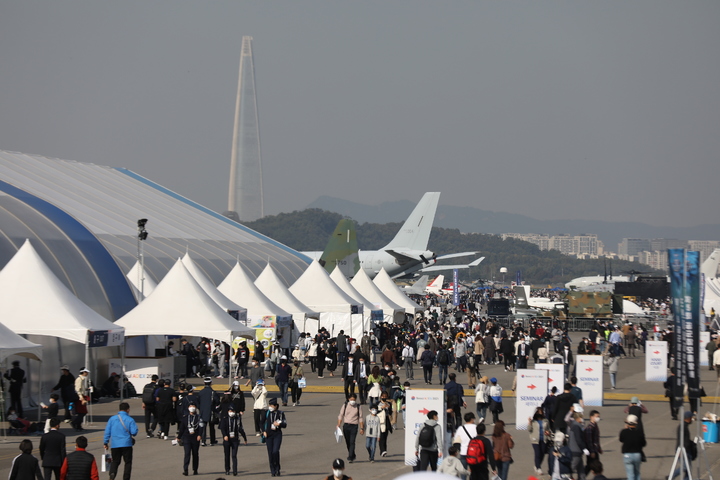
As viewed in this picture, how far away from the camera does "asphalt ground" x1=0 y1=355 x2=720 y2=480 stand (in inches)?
599

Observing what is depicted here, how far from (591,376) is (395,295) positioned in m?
25.3

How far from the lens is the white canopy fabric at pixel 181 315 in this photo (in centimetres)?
2570

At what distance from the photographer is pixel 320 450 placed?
687 inches

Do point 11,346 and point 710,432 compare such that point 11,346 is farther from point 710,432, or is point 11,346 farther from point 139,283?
point 139,283

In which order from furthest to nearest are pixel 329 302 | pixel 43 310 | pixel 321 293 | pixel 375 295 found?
pixel 375 295 → pixel 321 293 → pixel 329 302 → pixel 43 310

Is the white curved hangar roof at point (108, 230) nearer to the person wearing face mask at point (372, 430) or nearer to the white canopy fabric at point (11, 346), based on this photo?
the white canopy fabric at point (11, 346)

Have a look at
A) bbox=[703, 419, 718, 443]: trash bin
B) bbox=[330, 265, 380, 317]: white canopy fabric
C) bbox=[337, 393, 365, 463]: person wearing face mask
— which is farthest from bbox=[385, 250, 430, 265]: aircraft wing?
bbox=[337, 393, 365, 463]: person wearing face mask

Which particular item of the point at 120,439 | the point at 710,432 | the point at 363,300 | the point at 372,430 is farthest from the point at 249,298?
the point at 120,439

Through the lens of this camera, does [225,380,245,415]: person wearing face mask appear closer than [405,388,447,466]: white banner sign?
No

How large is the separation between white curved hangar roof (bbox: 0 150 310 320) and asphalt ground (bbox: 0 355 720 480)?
244 inches

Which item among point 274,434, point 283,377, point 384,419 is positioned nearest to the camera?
point 274,434

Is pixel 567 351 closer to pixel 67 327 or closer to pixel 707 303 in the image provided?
pixel 67 327

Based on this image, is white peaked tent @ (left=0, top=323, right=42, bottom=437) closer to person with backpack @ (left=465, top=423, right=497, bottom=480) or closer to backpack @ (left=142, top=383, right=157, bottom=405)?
backpack @ (left=142, top=383, right=157, bottom=405)

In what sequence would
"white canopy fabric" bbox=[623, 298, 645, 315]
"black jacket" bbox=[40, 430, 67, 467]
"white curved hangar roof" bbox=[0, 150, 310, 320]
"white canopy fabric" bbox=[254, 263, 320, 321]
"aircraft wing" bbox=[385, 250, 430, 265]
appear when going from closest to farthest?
1. "black jacket" bbox=[40, 430, 67, 467]
2. "white curved hangar roof" bbox=[0, 150, 310, 320]
3. "white canopy fabric" bbox=[254, 263, 320, 321]
4. "white canopy fabric" bbox=[623, 298, 645, 315]
5. "aircraft wing" bbox=[385, 250, 430, 265]
